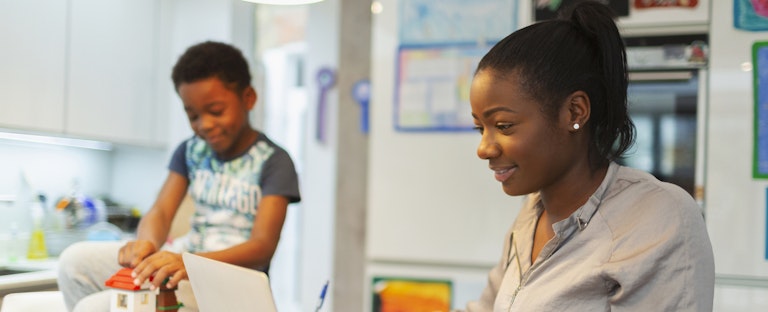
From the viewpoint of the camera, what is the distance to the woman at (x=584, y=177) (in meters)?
0.92

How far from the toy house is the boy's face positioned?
43 cm

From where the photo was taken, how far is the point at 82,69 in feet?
8.25

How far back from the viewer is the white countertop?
1994mm

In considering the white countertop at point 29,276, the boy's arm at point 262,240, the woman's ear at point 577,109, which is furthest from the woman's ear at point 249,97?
the white countertop at point 29,276

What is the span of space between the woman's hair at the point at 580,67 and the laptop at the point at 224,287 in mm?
436

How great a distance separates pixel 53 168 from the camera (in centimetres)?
272


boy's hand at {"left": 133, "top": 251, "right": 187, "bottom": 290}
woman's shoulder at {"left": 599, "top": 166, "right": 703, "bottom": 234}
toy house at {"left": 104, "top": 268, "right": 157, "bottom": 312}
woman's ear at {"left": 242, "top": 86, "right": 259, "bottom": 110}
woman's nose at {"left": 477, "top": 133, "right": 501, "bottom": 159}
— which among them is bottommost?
toy house at {"left": 104, "top": 268, "right": 157, "bottom": 312}

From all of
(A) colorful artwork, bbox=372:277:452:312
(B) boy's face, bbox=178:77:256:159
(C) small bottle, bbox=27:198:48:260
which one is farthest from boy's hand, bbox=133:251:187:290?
(C) small bottle, bbox=27:198:48:260

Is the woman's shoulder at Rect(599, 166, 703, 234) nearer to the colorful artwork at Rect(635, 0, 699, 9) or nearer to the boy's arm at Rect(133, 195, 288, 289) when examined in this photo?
the boy's arm at Rect(133, 195, 288, 289)

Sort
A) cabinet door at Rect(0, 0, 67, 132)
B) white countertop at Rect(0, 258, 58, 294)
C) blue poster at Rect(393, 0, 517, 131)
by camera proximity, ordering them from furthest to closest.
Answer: blue poster at Rect(393, 0, 517, 131)
cabinet door at Rect(0, 0, 67, 132)
white countertop at Rect(0, 258, 58, 294)

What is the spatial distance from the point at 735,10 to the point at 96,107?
1987 millimetres

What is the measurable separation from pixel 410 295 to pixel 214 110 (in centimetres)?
105

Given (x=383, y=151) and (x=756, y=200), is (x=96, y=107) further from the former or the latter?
(x=756, y=200)

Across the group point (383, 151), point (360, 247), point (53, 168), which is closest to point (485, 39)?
point (383, 151)
